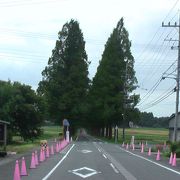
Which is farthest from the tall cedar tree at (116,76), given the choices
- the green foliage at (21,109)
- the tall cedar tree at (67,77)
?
the green foliage at (21,109)

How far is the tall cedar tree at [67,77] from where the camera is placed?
9550 centimetres

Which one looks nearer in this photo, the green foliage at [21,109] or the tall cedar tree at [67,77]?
the green foliage at [21,109]

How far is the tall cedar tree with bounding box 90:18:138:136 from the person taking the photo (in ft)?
311

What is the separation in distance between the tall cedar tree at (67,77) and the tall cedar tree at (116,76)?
11.6ft

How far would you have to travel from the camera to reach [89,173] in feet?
74.9

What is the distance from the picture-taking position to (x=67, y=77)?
96688mm

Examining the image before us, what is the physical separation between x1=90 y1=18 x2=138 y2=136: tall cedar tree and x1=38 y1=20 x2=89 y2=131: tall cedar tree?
3.54 m

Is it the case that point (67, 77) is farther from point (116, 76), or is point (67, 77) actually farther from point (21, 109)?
point (21, 109)

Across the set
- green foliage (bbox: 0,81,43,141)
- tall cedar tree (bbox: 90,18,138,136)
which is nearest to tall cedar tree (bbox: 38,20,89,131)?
tall cedar tree (bbox: 90,18,138,136)

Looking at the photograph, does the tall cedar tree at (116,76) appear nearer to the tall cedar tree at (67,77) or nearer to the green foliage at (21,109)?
the tall cedar tree at (67,77)

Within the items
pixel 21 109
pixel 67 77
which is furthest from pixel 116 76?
pixel 21 109

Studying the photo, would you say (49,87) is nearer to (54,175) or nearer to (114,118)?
(114,118)

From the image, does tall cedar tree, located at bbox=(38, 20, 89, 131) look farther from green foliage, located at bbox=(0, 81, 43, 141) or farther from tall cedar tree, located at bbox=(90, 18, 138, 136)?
green foliage, located at bbox=(0, 81, 43, 141)

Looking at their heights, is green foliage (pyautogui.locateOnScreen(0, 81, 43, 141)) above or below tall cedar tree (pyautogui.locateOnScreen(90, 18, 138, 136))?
below
